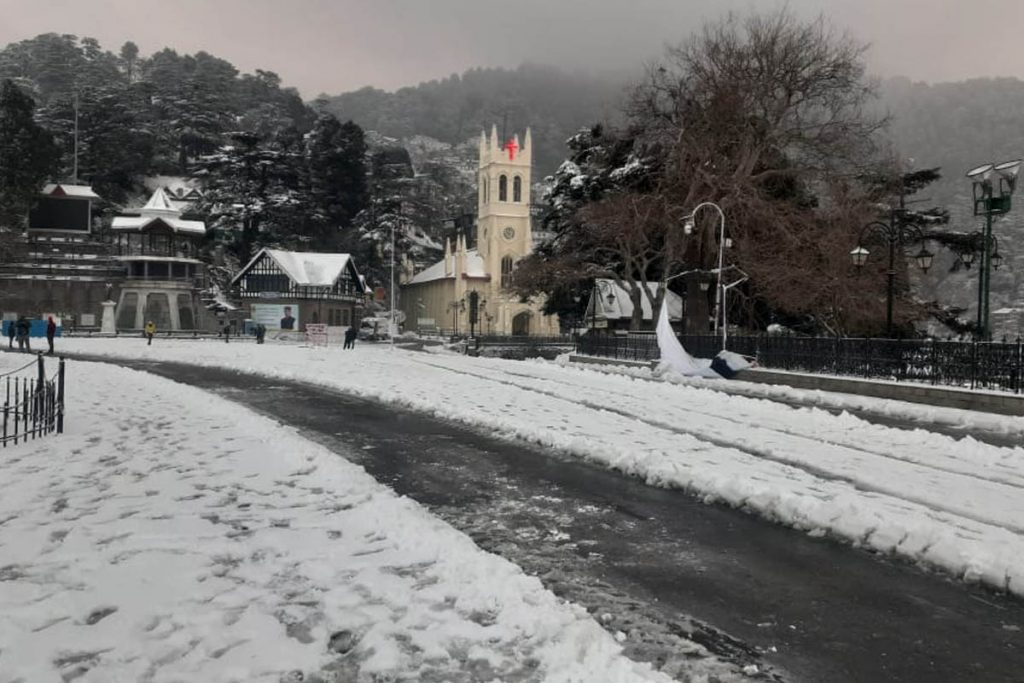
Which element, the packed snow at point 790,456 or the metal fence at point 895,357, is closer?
the packed snow at point 790,456

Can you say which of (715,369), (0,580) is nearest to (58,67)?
(715,369)

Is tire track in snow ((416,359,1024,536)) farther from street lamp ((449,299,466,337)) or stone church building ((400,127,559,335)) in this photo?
stone church building ((400,127,559,335))

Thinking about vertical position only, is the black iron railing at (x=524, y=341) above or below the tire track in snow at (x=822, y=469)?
above

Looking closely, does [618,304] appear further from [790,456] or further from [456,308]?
[790,456]

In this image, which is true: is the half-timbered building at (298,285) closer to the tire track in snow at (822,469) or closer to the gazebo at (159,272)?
the gazebo at (159,272)

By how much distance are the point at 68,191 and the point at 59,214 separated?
2.55m

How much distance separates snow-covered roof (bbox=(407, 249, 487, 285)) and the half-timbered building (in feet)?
65.4

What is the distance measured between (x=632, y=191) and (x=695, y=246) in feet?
15.7

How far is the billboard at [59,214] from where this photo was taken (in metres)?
71.6

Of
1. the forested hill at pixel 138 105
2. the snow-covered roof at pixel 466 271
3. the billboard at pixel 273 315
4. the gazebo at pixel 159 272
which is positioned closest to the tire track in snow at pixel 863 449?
the billboard at pixel 273 315

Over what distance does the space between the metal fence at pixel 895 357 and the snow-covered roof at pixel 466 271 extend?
65338 millimetres

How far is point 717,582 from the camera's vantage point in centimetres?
528

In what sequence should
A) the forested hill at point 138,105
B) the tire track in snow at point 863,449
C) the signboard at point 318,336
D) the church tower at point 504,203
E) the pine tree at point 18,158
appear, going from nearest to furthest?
the tire track in snow at point 863,449 → the signboard at point 318,336 → the pine tree at point 18,158 → the forested hill at point 138,105 → the church tower at point 504,203

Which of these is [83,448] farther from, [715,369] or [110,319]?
[110,319]
